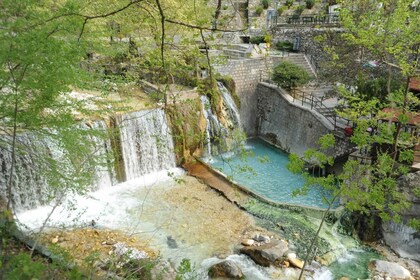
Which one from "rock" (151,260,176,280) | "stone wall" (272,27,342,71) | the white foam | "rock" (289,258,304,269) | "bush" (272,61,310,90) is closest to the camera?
"rock" (151,260,176,280)

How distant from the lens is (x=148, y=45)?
1252 centimetres

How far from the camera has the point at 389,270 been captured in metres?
9.06

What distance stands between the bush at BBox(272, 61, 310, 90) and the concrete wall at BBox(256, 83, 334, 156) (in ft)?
1.53

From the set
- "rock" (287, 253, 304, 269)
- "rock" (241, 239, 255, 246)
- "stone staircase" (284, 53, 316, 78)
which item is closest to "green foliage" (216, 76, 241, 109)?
"stone staircase" (284, 53, 316, 78)

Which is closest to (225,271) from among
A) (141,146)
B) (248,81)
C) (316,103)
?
(141,146)

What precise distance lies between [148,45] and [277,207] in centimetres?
672

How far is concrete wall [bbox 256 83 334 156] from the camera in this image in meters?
14.8

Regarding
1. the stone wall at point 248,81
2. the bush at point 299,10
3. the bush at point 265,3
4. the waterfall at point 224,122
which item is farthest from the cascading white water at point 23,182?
the bush at point 265,3

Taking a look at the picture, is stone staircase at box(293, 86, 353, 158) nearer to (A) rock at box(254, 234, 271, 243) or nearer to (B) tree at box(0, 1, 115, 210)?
(A) rock at box(254, 234, 271, 243)

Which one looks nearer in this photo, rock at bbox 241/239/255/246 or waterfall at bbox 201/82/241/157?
rock at bbox 241/239/255/246

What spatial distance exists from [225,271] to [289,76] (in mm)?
10071

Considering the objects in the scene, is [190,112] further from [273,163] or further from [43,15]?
[43,15]

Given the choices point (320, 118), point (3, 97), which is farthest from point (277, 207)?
point (3, 97)

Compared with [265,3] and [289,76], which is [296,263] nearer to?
[289,76]
